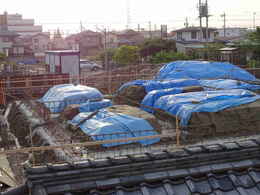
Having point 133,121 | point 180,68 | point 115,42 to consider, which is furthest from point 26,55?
point 133,121

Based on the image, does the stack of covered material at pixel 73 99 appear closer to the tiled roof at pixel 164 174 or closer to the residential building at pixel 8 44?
the tiled roof at pixel 164 174

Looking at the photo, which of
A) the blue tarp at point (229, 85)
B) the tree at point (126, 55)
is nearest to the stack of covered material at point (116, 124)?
the blue tarp at point (229, 85)

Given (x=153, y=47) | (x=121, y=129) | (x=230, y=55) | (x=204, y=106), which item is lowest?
(x=121, y=129)

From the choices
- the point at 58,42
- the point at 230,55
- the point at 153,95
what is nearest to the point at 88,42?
the point at 58,42

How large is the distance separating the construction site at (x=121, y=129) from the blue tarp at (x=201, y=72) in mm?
47

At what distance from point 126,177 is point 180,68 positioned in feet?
49.1

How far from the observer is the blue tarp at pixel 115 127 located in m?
10.2

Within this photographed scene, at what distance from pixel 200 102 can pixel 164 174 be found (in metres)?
8.51

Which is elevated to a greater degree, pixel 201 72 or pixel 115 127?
pixel 201 72

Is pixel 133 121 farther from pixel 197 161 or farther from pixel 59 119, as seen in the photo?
pixel 197 161

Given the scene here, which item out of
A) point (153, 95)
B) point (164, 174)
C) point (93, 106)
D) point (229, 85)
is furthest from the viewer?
point (229, 85)

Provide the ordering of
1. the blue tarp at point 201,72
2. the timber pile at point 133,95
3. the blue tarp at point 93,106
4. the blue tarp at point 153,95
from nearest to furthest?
the blue tarp at point 93,106, the blue tarp at point 153,95, the timber pile at point 133,95, the blue tarp at point 201,72

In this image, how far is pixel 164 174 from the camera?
315cm

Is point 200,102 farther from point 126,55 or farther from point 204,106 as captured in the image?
point 126,55
